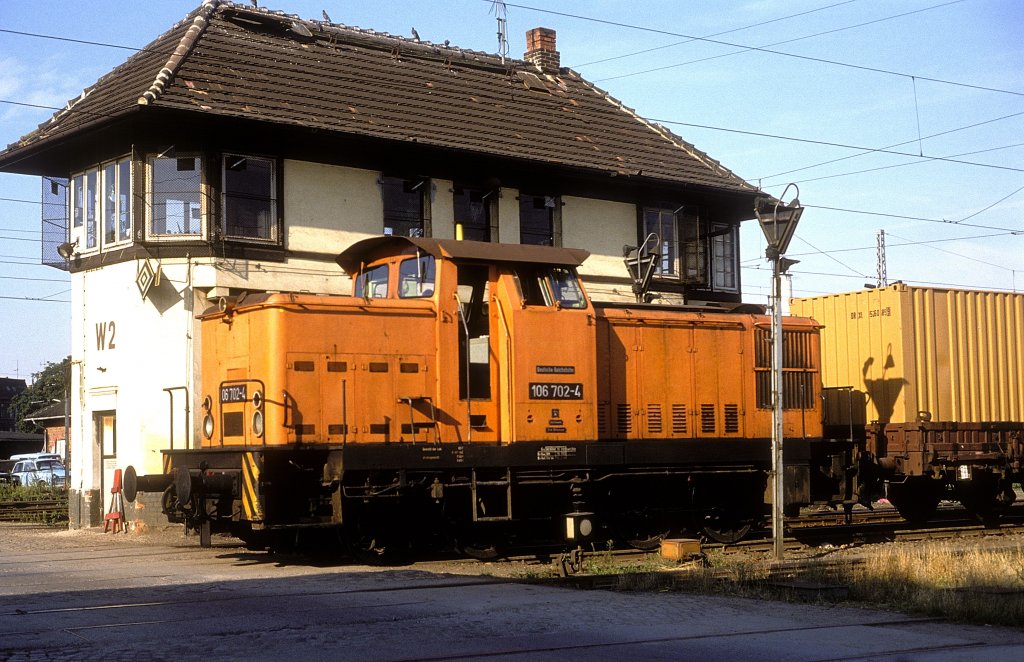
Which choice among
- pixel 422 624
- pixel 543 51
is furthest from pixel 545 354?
pixel 543 51

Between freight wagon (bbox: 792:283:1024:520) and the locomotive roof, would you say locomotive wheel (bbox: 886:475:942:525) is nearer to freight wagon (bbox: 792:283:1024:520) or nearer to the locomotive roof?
freight wagon (bbox: 792:283:1024:520)

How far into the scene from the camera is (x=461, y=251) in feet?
47.1

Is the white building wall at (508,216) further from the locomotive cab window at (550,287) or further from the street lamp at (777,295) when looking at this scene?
the street lamp at (777,295)

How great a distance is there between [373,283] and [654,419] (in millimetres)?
4312

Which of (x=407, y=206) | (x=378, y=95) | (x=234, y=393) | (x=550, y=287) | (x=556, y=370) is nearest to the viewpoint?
(x=234, y=393)

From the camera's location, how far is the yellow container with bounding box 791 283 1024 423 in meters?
19.1

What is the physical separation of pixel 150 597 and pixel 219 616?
173cm

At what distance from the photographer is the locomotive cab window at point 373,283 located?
49.0 ft

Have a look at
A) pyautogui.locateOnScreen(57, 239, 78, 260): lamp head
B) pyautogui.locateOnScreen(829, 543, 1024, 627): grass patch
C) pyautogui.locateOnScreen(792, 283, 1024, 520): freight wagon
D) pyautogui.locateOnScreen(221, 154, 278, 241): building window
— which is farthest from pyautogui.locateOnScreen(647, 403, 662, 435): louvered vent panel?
pyautogui.locateOnScreen(57, 239, 78, 260): lamp head

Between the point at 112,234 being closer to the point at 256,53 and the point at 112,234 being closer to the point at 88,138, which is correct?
the point at 88,138

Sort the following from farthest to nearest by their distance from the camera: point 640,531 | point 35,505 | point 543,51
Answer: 1. point 543,51
2. point 35,505
3. point 640,531

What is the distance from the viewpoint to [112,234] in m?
20.8

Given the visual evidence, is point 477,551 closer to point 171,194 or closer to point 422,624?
point 422,624

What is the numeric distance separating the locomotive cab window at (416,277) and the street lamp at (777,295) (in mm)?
4220
